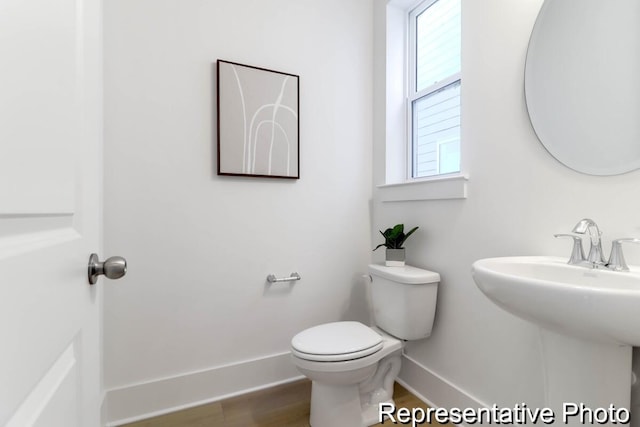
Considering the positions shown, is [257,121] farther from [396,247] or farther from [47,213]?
[47,213]

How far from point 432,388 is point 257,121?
1.69 m

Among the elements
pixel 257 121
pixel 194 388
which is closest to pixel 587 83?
pixel 257 121

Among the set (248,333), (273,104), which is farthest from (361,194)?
(248,333)

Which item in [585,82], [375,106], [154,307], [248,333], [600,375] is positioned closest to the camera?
[600,375]

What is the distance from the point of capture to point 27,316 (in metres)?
0.34

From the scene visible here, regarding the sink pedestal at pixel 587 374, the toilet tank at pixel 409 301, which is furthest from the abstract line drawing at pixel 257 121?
the sink pedestal at pixel 587 374

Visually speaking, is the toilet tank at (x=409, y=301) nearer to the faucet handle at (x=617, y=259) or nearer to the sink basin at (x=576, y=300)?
the sink basin at (x=576, y=300)

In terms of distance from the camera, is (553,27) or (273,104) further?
(273,104)

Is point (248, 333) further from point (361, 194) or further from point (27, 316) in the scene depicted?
point (27, 316)

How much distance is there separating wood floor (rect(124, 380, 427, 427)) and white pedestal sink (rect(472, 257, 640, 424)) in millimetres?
889

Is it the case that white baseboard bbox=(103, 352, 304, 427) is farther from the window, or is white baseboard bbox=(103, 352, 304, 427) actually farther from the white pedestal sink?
the window

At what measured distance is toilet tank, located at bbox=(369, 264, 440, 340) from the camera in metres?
1.48

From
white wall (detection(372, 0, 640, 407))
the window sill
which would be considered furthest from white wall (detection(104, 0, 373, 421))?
white wall (detection(372, 0, 640, 407))

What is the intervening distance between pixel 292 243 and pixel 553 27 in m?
1.49
